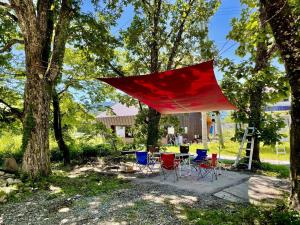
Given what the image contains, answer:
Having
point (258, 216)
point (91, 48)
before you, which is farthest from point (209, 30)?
point (258, 216)

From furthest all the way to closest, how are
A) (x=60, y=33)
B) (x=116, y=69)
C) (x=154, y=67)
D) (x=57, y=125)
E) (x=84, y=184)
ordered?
(x=116, y=69), (x=154, y=67), (x=57, y=125), (x=60, y=33), (x=84, y=184)

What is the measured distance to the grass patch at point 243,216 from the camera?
3656 millimetres

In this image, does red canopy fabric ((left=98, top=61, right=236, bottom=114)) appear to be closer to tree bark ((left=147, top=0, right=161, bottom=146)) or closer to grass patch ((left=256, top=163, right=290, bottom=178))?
grass patch ((left=256, top=163, right=290, bottom=178))

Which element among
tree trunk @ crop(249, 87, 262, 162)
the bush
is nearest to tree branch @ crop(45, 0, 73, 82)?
the bush

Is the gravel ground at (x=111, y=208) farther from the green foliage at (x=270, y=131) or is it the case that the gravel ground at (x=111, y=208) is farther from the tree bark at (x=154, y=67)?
the tree bark at (x=154, y=67)

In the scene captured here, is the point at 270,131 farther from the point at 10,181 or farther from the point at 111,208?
the point at 10,181

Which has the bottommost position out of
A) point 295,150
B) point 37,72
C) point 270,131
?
point 295,150

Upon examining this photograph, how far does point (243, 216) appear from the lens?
4195 mm

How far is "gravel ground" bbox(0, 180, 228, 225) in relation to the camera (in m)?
4.26

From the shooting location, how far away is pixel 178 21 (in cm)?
1118

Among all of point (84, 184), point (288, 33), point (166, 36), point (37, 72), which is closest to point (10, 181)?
point (84, 184)

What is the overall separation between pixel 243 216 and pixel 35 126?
18.5ft

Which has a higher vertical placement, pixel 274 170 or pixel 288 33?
pixel 288 33

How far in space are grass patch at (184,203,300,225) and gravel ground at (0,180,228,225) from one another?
0.78 ft
